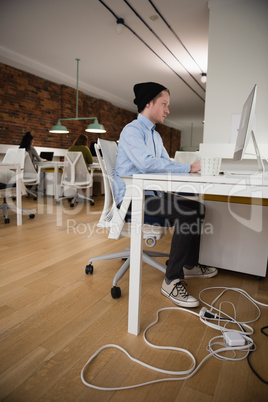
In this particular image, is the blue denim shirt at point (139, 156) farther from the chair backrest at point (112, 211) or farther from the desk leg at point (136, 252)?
the desk leg at point (136, 252)

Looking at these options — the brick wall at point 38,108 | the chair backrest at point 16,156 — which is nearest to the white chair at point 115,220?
the chair backrest at point 16,156

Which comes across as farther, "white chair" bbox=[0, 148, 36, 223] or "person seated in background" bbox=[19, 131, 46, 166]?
"person seated in background" bbox=[19, 131, 46, 166]

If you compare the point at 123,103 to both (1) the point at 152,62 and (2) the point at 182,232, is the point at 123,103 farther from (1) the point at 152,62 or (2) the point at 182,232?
(2) the point at 182,232

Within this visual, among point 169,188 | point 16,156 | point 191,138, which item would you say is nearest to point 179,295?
point 169,188

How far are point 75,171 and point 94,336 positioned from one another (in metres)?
3.73

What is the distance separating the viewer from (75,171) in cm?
471

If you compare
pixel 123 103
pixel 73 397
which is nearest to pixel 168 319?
pixel 73 397

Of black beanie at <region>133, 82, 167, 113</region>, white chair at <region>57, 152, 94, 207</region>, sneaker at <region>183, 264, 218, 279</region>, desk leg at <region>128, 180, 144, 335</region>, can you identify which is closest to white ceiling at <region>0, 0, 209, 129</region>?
white chair at <region>57, 152, 94, 207</region>

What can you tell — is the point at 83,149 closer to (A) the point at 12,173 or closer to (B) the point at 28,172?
(B) the point at 28,172

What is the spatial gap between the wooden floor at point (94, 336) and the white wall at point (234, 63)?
1973 millimetres

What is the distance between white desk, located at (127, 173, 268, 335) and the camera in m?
0.99

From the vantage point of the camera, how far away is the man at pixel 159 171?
4.97 feet

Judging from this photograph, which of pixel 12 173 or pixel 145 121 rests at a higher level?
pixel 145 121

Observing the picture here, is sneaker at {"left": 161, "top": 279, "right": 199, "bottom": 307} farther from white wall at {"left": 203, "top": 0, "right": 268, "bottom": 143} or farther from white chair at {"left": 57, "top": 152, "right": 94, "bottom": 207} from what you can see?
white chair at {"left": 57, "top": 152, "right": 94, "bottom": 207}
